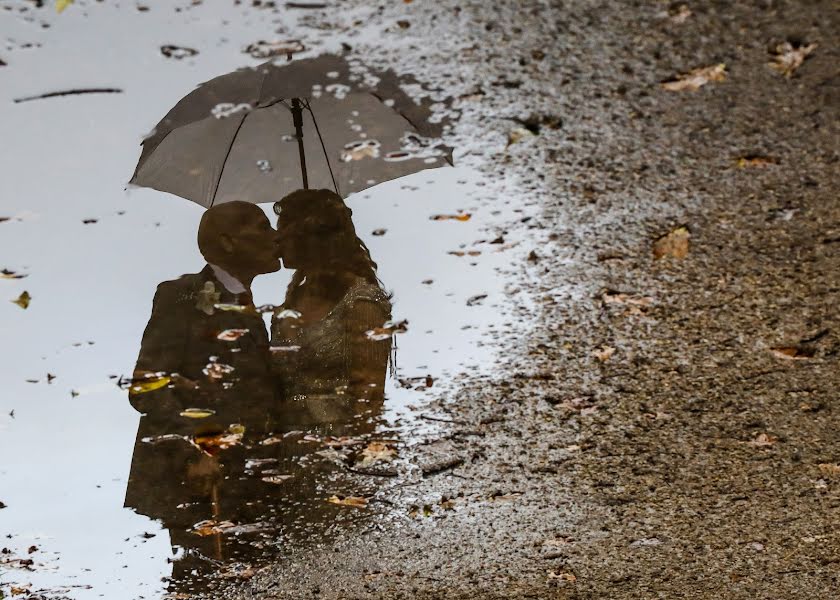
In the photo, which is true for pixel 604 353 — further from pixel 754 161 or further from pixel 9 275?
pixel 9 275

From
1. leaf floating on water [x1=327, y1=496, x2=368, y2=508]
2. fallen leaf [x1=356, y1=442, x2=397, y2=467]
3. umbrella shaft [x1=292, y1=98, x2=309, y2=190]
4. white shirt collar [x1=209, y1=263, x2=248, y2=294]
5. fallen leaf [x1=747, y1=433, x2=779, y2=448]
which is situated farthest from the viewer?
leaf floating on water [x1=327, y1=496, x2=368, y2=508]

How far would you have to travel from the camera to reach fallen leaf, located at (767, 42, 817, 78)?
66.7 inches

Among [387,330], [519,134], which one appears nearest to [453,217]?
[519,134]

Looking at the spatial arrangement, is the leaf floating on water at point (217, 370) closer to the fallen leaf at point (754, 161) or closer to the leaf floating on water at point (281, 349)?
the leaf floating on water at point (281, 349)

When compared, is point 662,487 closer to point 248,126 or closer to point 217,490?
point 217,490

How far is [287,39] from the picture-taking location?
5.50 ft

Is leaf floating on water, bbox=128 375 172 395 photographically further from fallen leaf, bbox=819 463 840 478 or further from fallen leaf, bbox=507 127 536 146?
fallen leaf, bbox=819 463 840 478

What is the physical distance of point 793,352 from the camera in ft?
7.43

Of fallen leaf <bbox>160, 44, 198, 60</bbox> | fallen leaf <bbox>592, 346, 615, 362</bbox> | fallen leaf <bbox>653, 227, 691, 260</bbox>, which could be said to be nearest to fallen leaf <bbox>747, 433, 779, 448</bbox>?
fallen leaf <bbox>592, 346, 615, 362</bbox>

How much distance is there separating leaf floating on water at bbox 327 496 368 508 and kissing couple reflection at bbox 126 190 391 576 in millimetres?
106

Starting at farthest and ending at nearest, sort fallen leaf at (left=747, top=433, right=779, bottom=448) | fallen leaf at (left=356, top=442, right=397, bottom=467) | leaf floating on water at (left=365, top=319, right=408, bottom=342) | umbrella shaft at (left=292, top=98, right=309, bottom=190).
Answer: fallen leaf at (left=356, top=442, right=397, bottom=467)
fallen leaf at (left=747, top=433, right=779, bottom=448)
leaf floating on water at (left=365, top=319, right=408, bottom=342)
umbrella shaft at (left=292, top=98, right=309, bottom=190)

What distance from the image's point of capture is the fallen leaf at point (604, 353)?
7.54 feet

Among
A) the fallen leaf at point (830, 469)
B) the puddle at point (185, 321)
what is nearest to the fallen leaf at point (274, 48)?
the puddle at point (185, 321)

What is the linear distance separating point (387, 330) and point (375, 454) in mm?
703
